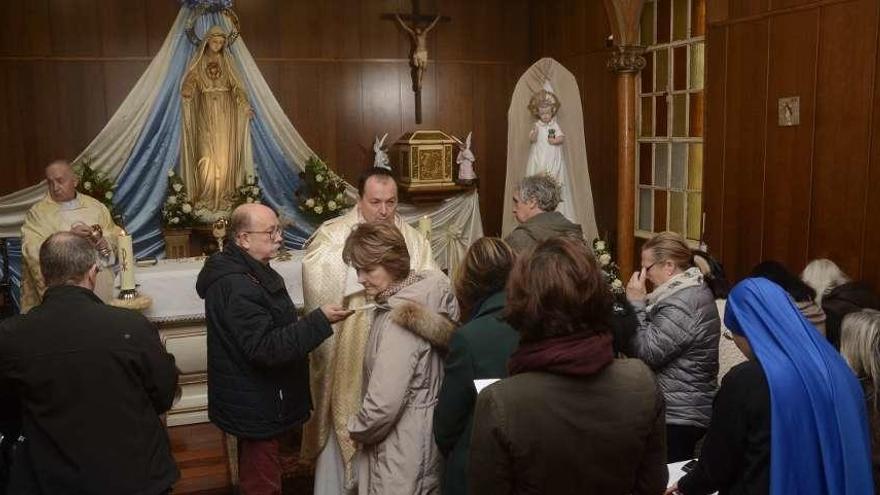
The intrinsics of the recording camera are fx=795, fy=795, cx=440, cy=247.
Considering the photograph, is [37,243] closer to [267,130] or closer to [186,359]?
[186,359]

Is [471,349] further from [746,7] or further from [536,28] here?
[536,28]

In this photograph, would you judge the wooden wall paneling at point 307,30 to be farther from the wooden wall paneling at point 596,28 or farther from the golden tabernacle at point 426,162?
the wooden wall paneling at point 596,28

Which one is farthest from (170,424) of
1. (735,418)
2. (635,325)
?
(735,418)

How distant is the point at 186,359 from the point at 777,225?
3.82 metres

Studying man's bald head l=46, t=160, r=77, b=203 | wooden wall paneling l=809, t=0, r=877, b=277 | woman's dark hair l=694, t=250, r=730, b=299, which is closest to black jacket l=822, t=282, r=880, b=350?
woman's dark hair l=694, t=250, r=730, b=299

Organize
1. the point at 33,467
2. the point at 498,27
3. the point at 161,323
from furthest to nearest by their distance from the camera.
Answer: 1. the point at 498,27
2. the point at 161,323
3. the point at 33,467

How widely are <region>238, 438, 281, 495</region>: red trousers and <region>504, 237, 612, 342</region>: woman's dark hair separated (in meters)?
1.64

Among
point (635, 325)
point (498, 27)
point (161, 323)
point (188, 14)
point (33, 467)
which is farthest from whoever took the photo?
point (498, 27)

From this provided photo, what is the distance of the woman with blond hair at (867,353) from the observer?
91.6 inches

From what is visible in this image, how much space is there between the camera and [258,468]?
2.98 metres

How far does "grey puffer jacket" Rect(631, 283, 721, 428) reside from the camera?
2.82 metres

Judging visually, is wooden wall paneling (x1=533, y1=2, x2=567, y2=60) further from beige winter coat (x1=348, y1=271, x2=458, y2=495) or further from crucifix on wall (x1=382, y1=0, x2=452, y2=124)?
beige winter coat (x1=348, y1=271, x2=458, y2=495)

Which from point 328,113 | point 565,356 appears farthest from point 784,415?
point 328,113

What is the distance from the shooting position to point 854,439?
195 cm
